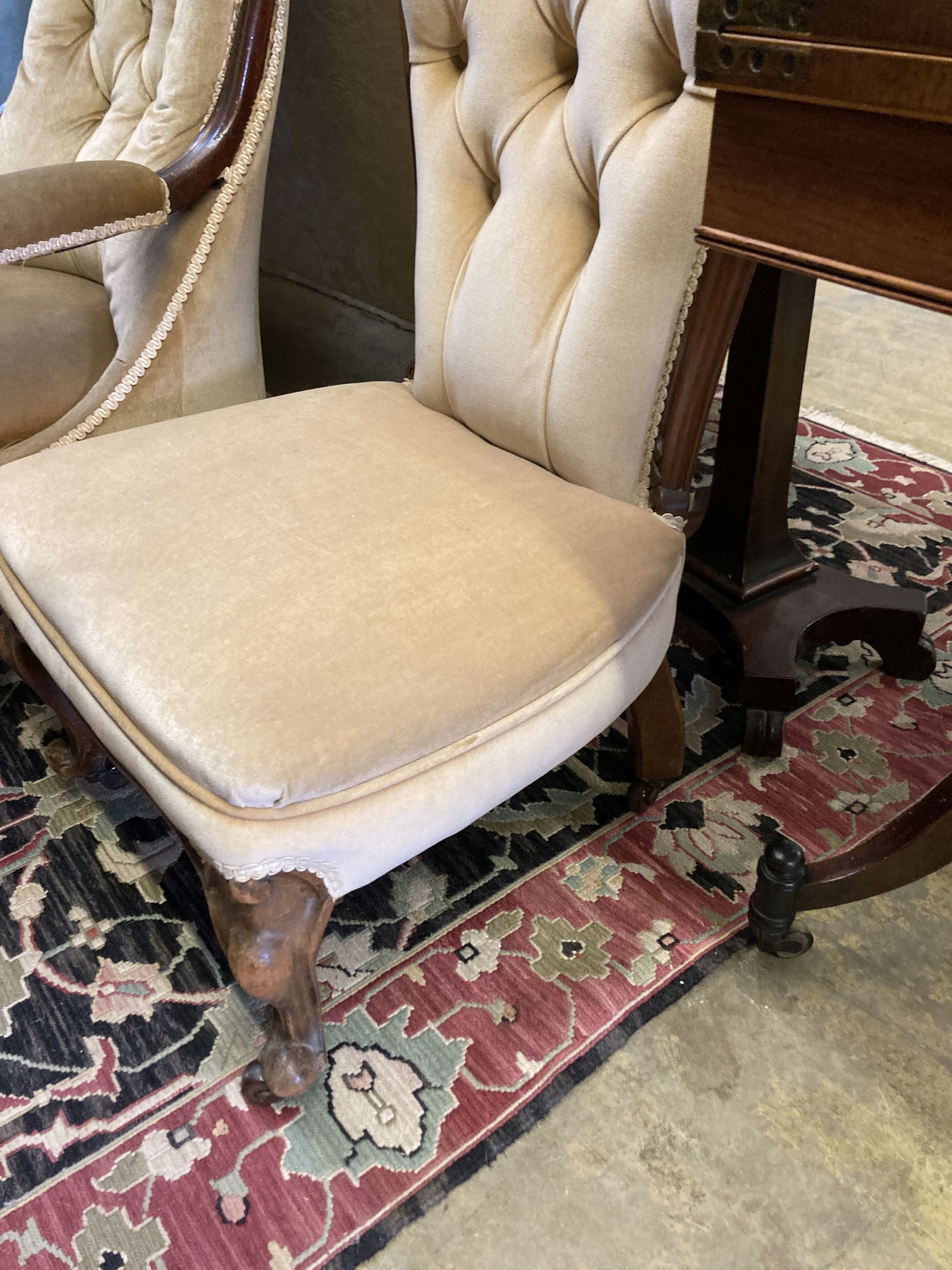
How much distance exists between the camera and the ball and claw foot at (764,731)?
3.76ft

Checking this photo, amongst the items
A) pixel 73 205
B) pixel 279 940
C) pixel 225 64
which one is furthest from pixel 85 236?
→ pixel 279 940

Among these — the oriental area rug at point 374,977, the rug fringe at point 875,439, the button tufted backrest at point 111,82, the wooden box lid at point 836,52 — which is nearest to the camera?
the wooden box lid at point 836,52

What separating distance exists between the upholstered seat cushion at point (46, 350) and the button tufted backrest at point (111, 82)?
109 mm

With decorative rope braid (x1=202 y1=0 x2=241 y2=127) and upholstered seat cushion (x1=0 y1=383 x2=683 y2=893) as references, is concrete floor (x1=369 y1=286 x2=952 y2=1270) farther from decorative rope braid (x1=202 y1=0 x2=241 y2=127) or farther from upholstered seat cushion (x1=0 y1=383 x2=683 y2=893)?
decorative rope braid (x1=202 y1=0 x2=241 y2=127)

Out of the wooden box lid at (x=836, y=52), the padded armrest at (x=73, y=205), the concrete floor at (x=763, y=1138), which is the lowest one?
the concrete floor at (x=763, y=1138)

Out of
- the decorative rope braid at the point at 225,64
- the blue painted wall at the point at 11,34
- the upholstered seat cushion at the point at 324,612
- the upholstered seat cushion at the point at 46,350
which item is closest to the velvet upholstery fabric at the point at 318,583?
the upholstered seat cushion at the point at 324,612

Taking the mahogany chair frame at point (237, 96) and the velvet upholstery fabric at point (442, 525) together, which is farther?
the mahogany chair frame at point (237, 96)

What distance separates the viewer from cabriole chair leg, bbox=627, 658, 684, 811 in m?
1.02

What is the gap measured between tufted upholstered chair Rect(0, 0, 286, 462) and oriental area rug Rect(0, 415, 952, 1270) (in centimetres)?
40

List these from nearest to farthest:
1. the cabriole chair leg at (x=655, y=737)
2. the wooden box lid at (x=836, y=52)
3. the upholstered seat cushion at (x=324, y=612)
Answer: the wooden box lid at (x=836, y=52)
the upholstered seat cushion at (x=324, y=612)
the cabriole chair leg at (x=655, y=737)

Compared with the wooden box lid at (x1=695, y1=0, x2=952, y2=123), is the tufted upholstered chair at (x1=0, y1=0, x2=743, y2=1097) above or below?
below

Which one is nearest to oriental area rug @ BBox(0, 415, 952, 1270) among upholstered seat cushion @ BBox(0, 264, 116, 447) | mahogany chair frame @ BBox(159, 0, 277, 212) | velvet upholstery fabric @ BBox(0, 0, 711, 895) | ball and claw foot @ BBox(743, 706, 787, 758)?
ball and claw foot @ BBox(743, 706, 787, 758)

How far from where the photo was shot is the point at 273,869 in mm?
682

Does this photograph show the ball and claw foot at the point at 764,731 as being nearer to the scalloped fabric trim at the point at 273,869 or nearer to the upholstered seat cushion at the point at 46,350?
the scalloped fabric trim at the point at 273,869
